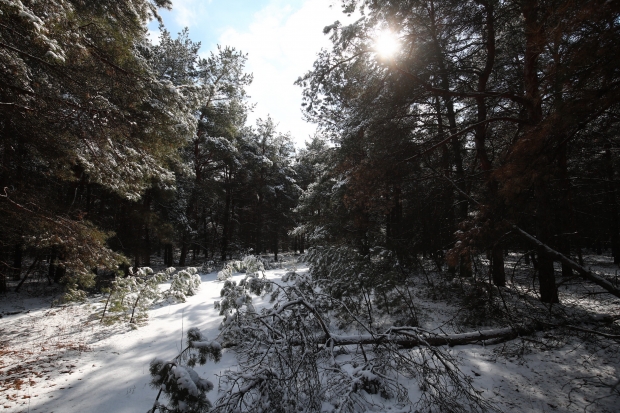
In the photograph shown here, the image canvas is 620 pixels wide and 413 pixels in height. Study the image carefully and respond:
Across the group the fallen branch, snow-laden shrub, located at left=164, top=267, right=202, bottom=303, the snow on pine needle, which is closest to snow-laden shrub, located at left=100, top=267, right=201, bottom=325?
snow-laden shrub, located at left=164, top=267, right=202, bottom=303

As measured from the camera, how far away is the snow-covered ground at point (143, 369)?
11.1 feet

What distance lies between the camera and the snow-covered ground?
3.39 metres

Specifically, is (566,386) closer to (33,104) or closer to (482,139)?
(482,139)

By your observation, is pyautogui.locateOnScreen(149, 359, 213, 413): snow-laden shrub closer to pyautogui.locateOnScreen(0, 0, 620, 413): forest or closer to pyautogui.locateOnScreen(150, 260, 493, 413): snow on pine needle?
pyautogui.locateOnScreen(0, 0, 620, 413): forest

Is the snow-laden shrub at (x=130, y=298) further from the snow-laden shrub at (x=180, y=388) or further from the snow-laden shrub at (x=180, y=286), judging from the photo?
the snow-laden shrub at (x=180, y=388)

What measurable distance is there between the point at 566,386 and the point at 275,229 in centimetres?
2714

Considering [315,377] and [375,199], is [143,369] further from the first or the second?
[375,199]

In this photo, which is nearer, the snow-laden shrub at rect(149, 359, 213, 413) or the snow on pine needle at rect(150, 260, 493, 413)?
the snow-laden shrub at rect(149, 359, 213, 413)

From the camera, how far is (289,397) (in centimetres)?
297

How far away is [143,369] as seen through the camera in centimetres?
448

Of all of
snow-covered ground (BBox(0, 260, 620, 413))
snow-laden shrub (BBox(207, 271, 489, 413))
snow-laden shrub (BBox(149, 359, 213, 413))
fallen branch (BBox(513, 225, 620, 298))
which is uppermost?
fallen branch (BBox(513, 225, 620, 298))

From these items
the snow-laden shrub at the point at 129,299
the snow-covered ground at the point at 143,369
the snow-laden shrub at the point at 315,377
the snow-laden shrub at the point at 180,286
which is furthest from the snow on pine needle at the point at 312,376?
the snow-laden shrub at the point at 180,286

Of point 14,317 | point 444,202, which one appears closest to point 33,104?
point 14,317

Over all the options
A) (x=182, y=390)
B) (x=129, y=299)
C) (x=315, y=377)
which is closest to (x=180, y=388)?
(x=182, y=390)
